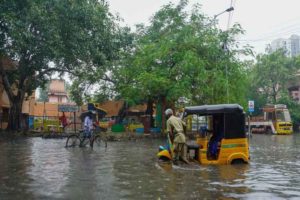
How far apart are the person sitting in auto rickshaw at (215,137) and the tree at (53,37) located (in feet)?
49.5

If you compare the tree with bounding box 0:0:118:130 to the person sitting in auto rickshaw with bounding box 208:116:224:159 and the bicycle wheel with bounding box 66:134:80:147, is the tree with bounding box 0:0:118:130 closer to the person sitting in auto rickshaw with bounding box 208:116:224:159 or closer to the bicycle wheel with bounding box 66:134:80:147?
the bicycle wheel with bounding box 66:134:80:147

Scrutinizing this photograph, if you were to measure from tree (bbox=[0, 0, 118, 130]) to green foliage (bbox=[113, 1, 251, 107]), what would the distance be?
333cm

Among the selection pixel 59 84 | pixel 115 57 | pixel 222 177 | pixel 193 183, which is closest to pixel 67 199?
pixel 193 183

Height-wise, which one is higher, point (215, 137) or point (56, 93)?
point (56, 93)

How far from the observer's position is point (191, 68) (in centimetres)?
2983

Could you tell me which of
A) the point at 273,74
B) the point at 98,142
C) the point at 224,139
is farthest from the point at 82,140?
the point at 273,74

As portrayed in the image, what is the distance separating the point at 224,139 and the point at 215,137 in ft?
2.40

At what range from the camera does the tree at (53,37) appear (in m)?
25.0

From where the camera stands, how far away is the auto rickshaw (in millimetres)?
13000

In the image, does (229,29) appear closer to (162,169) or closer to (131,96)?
(131,96)

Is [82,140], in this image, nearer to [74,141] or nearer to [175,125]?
[74,141]

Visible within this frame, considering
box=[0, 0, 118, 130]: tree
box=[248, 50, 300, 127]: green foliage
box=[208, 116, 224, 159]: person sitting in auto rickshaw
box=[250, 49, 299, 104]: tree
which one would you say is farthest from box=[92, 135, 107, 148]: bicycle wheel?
box=[250, 49, 299, 104]: tree

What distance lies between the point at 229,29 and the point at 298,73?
30742mm

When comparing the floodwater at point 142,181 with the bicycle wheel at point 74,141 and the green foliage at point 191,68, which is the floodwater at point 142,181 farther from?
the green foliage at point 191,68
